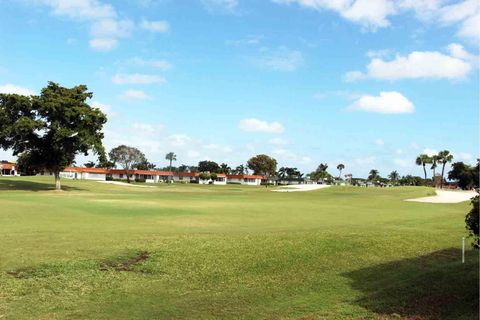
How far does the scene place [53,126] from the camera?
62.9 meters

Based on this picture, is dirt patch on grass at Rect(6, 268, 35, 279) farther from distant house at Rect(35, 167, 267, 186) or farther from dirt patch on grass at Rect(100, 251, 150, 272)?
distant house at Rect(35, 167, 267, 186)

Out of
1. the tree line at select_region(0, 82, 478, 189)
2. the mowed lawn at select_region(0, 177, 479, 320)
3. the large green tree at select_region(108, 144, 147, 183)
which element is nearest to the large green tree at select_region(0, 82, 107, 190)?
the tree line at select_region(0, 82, 478, 189)

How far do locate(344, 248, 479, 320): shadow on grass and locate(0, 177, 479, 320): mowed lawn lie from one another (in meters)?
0.03

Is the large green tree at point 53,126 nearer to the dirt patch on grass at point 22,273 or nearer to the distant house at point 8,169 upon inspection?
the dirt patch on grass at point 22,273

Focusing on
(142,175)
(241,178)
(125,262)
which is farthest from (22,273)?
(241,178)

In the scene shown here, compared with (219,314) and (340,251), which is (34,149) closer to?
(340,251)

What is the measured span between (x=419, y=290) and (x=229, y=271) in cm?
612

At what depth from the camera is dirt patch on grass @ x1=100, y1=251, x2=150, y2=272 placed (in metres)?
15.7

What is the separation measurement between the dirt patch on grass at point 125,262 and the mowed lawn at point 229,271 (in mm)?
37

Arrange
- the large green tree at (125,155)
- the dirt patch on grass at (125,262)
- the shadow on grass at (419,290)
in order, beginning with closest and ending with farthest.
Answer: the shadow on grass at (419,290), the dirt patch on grass at (125,262), the large green tree at (125,155)

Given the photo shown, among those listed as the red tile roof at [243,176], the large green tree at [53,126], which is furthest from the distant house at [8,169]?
the large green tree at [53,126]

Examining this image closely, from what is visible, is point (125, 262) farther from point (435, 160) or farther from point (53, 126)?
point (435, 160)

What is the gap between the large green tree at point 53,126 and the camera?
62625mm

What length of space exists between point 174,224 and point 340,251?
35.3ft
